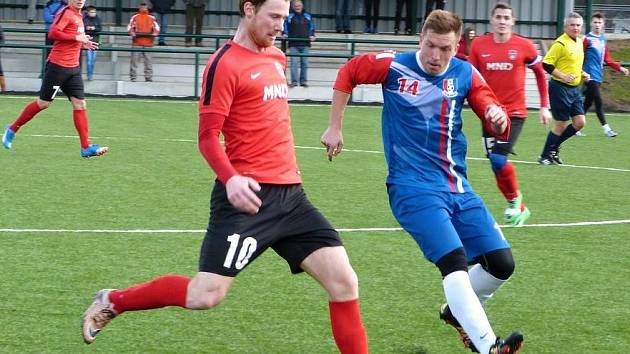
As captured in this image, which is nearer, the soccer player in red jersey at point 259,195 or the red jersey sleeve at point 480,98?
the soccer player in red jersey at point 259,195

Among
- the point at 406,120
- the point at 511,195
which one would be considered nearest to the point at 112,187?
the point at 511,195

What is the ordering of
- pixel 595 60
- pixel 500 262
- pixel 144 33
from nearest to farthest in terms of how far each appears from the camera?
1. pixel 500 262
2. pixel 595 60
3. pixel 144 33

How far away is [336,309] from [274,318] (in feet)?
4.76

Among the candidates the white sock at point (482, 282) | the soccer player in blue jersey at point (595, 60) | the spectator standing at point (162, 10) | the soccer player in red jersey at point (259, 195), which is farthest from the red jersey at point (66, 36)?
the spectator standing at point (162, 10)

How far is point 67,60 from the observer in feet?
49.3

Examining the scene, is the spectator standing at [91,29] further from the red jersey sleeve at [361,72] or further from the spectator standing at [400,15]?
the red jersey sleeve at [361,72]

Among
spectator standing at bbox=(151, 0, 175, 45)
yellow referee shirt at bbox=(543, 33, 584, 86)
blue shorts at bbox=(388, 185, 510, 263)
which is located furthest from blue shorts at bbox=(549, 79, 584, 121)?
spectator standing at bbox=(151, 0, 175, 45)

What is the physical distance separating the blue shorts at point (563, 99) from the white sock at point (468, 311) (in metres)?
10.8

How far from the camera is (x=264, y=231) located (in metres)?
5.75

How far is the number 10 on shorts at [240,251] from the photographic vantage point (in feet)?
18.6

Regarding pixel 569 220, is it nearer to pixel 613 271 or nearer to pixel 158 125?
pixel 613 271

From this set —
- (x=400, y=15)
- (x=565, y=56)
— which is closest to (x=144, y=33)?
(x=400, y=15)

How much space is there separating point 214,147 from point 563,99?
460 inches

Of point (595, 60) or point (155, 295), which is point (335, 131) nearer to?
point (155, 295)
